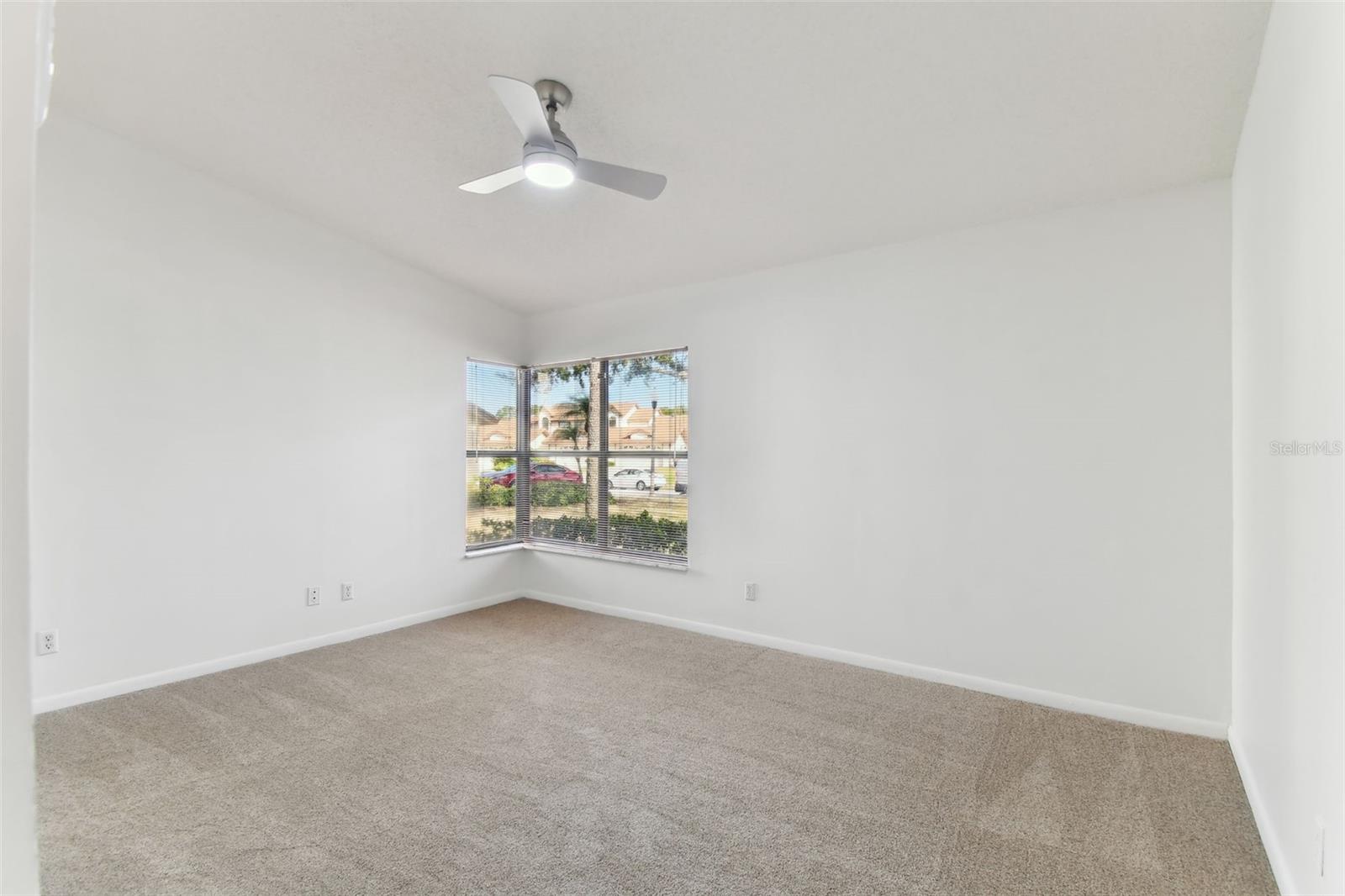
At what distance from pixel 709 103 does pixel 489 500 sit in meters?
3.70

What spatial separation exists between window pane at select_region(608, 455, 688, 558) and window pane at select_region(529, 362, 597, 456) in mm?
430

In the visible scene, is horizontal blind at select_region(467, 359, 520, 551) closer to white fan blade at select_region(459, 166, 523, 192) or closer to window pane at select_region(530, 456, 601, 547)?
window pane at select_region(530, 456, 601, 547)

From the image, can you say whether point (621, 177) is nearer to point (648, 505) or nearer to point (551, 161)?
point (551, 161)

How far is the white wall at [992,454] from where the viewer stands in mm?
2902

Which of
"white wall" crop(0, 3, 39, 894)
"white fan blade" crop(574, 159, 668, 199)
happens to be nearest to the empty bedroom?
"white fan blade" crop(574, 159, 668, 199)

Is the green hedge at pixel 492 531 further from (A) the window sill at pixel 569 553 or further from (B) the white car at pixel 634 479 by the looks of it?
(B) the white car at pixel 634 479

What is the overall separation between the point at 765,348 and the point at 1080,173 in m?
1.89

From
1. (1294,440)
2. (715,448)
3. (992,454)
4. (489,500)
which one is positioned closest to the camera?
(1294,440)

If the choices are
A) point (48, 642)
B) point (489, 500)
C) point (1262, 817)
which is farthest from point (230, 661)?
point (1262, 817)

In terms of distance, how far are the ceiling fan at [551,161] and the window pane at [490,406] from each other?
8.68 feet

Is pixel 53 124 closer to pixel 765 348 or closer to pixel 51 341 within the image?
pixel 51 341

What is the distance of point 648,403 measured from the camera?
486 centimetres

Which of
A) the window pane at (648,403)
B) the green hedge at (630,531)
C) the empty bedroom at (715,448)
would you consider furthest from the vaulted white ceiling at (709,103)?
the green hedge at (630,531)

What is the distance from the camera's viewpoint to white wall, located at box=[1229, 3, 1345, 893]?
1523mm
